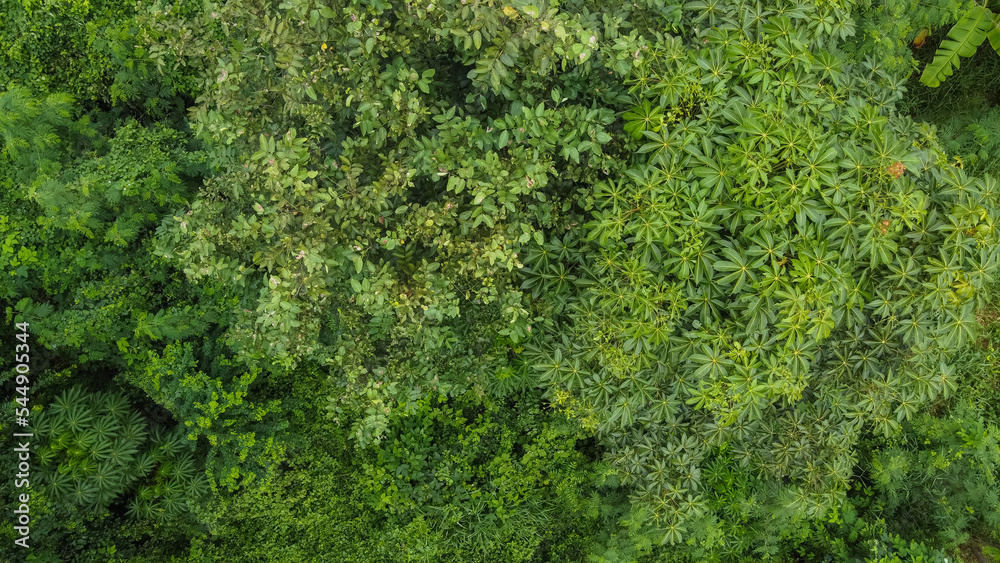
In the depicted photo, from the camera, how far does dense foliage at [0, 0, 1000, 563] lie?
341cm

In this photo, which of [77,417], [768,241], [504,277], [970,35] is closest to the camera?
[768,241]

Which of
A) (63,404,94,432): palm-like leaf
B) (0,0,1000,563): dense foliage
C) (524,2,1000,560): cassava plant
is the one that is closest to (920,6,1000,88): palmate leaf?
(0,0,1000,563): dense foliage

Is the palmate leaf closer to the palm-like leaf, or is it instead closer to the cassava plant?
Result: the cassava plant

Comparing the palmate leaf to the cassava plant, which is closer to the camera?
the cassava plant

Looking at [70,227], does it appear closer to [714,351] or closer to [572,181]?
[572,181]

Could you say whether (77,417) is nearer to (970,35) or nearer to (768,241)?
(768,241)

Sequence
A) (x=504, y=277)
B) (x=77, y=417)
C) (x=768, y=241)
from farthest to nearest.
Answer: (x=77, y=417), (x=504, y=277), (x=768, y=241)

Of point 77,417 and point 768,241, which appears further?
point 77,417

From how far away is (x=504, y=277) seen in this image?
4.06m

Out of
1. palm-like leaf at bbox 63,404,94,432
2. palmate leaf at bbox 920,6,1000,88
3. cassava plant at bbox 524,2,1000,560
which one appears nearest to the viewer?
cassava plant at bbox 524,2,1000,560

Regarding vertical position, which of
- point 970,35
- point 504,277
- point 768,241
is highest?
point 970,35

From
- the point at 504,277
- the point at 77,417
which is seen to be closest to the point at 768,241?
the point at 504,277

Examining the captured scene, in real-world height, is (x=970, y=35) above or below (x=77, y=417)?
above

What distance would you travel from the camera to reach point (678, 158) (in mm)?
3453
